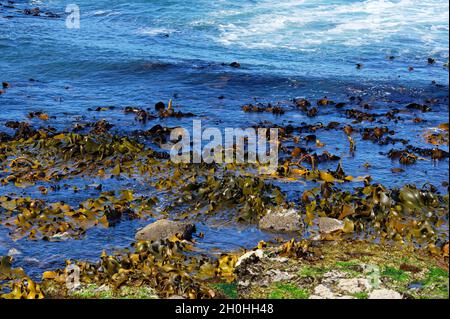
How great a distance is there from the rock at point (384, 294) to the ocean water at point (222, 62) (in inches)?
88.6

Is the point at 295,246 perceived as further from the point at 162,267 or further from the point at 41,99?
the point at 41,99

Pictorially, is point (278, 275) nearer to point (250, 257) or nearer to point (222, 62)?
point (250, 257)

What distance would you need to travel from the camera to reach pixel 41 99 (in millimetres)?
16453

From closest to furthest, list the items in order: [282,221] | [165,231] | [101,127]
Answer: [165,231], [282,221], [101,127]

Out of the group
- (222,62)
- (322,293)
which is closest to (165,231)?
(322,293)

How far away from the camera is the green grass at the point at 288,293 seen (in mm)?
7680

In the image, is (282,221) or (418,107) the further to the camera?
(418,107)

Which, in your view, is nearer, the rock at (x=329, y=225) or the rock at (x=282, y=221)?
the rock at (x=329, y=225)

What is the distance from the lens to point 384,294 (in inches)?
297

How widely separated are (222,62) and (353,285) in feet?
39.9

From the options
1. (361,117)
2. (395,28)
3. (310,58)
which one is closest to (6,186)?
(361,117)

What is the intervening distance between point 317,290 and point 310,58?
1277 cm

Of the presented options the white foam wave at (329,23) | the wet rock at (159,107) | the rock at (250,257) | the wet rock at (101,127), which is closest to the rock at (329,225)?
the rock at (250,257)

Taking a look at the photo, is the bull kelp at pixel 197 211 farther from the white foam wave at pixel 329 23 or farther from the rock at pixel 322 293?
the white foam wave at pixel 329 23
